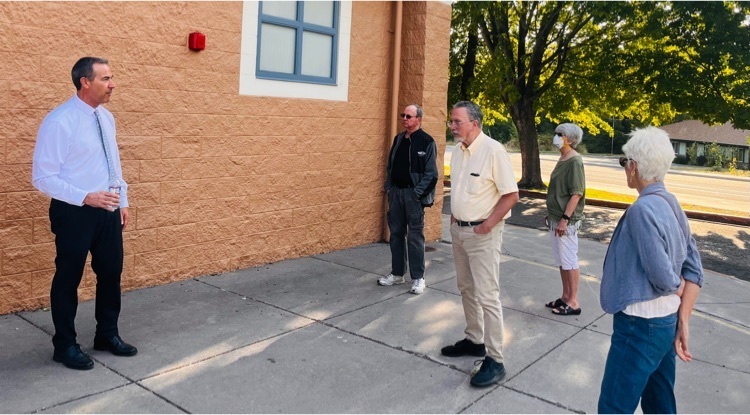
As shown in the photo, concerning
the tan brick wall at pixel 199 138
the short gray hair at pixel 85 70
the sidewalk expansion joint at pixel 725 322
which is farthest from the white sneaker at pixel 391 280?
the short gray hair at pixel 85 70

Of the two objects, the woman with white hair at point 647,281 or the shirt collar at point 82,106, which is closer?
the woman with white hair at point 647,281

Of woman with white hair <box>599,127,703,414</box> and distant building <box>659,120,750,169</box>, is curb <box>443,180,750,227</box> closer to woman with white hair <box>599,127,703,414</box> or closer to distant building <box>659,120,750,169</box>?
woman with white hair <box>599,127,703,414</box>

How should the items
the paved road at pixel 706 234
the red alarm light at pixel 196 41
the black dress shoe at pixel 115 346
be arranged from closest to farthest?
the black dress shoe at pixel 115 346, the red alarm light at pixel 196 41, the paved road at pixel 706 234

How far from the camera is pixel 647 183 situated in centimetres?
304

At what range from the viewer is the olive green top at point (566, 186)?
5836mm

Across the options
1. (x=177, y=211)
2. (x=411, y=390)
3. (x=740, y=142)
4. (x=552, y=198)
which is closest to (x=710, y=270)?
(x=552, y=198)

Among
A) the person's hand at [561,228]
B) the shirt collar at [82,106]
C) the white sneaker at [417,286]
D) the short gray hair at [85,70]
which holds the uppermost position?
the short gray hair at [85,70]

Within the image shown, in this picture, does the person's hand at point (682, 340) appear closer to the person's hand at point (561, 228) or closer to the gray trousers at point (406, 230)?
the person's hand at point (561, 228)

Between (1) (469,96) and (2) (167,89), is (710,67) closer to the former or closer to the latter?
(1) (469,96)

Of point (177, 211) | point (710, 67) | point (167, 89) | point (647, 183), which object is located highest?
point (710, 67)

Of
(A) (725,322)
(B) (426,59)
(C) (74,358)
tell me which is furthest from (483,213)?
(B) (426,59)

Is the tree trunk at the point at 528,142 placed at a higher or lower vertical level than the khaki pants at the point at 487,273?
higher

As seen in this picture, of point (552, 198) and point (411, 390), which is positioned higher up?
point (552, 198)

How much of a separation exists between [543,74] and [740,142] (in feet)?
155
